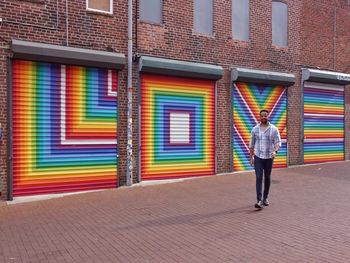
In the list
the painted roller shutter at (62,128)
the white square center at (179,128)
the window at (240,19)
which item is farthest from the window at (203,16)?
the painted roller shutter at (62,128)

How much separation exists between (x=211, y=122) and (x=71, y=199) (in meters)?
4.99

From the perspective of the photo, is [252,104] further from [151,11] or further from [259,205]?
[259,205]

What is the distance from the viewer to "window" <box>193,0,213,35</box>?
12875 millimetres

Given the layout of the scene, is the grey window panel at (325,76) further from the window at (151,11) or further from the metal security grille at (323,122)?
the window at (151,11)

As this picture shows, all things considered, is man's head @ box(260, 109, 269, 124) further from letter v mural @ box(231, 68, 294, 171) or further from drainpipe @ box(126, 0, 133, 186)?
letter v mural @ box(231, 68, 294, 171)

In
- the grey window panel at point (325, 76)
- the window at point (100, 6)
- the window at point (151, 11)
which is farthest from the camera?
the grey window panel at point (325, 76)

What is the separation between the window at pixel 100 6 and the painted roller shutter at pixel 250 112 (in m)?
4.51

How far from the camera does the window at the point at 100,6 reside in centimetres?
1091

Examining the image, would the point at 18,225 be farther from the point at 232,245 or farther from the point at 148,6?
the point at 148,6

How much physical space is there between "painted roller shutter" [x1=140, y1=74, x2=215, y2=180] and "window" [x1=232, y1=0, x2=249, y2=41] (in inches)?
74.0

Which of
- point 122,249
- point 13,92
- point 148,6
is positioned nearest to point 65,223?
point 122,249

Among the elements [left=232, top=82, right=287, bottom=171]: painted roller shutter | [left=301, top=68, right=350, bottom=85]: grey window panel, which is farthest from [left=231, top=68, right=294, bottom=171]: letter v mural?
[left=301, top=68, right=350, bottom=85]: grey window panel

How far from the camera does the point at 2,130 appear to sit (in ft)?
31.6

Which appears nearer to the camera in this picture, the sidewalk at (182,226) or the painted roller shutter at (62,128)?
the sidewalk at (182,226)
